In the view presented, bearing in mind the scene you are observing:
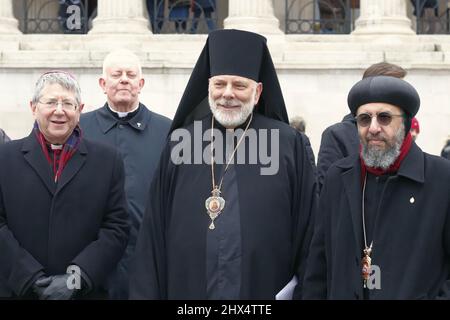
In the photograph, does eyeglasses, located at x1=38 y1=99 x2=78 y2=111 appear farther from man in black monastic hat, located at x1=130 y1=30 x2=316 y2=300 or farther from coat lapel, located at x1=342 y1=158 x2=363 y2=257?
coat lapel, located at x1=342 y1=158 x2=363 y2=257

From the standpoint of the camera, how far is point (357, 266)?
6938 mm

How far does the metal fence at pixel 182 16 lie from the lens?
21.0 m

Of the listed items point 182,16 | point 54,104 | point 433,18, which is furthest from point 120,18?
point 54,104

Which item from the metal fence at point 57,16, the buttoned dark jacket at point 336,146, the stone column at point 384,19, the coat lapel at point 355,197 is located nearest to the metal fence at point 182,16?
the metal fence at point 57,16

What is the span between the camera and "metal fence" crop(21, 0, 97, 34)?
20.9m

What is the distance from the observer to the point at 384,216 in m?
6.94

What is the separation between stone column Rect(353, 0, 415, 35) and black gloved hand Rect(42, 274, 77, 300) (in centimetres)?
1277

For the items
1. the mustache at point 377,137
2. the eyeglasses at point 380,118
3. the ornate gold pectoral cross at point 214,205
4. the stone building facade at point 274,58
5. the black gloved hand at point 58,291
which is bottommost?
the black gloved hand at point 58,291

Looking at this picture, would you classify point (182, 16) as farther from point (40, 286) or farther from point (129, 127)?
point (40, 286)

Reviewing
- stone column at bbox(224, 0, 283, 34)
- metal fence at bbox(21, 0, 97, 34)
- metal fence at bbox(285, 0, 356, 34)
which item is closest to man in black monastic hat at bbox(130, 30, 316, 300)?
stone column at bbox(224, 0, 283, 34)

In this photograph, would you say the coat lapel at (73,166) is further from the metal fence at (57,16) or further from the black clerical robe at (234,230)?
the metal fence at (57,16)
